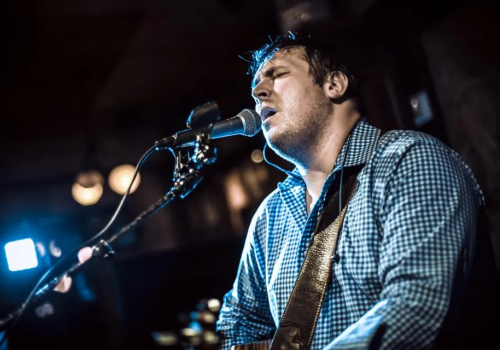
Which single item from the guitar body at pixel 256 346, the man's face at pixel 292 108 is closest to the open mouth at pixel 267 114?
the man's face at pixel 292 108

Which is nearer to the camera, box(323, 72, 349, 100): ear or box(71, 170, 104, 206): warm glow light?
box(323, 72, 349, 100): ear

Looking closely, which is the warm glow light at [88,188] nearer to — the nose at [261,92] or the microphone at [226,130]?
the nose at [261,92]

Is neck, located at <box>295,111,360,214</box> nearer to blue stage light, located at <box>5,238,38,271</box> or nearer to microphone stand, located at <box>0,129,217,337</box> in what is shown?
microphone stand, located at <box>0,129,217,337</box>

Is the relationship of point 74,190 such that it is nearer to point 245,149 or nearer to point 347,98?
point 245,149

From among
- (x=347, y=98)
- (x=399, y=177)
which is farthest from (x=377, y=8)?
(x=399, y=177)

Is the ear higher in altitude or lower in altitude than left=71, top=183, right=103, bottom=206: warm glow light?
lower

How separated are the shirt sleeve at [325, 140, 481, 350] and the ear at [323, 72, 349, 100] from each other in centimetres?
65

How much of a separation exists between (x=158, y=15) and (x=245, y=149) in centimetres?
334

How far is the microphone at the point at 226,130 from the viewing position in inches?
66.9

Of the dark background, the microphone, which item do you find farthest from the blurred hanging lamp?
the microphone

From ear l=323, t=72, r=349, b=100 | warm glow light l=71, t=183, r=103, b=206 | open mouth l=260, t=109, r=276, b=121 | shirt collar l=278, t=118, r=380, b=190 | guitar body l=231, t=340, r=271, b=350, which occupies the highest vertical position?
warm glow light l=71, t=183, r=103, b=206

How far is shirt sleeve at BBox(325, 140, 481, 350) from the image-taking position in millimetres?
1285

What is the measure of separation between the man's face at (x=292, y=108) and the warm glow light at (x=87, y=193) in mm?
7866

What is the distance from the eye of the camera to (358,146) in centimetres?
192
